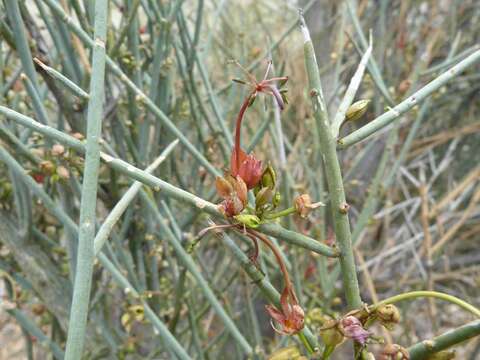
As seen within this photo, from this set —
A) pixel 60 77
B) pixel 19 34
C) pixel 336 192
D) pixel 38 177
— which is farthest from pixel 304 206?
pixel 38 177

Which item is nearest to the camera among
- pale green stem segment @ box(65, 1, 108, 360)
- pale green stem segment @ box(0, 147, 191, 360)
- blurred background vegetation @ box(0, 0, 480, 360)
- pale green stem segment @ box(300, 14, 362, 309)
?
pale green stem segment @ box(65, 1, 108, 360)

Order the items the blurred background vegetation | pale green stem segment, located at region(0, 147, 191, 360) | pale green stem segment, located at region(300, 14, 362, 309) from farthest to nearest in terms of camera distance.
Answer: the blurred background vegetation → pale green stem segment, located at region(0, 147, 191, 360) → pale green stem segment, located at region(300, 14, 362, 309)

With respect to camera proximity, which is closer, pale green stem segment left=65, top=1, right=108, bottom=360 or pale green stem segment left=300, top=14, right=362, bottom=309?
pale green stem segment left=65, top=1, right=108, bottom=360

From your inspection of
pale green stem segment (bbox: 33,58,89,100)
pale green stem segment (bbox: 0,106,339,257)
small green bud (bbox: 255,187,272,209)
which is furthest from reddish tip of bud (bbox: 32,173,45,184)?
small green bud (bbox: 255,187,272,209)

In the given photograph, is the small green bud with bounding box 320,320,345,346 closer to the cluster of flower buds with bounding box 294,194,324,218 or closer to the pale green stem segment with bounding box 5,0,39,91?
the cluster of flower buds with bounding box 294,194,324,218

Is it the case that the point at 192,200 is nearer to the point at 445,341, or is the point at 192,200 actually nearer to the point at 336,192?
the point at 336,192

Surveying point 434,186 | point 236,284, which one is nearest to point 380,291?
point 434,186

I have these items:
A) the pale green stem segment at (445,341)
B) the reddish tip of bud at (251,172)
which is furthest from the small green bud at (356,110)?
the pale green stem segment at (445,341)
